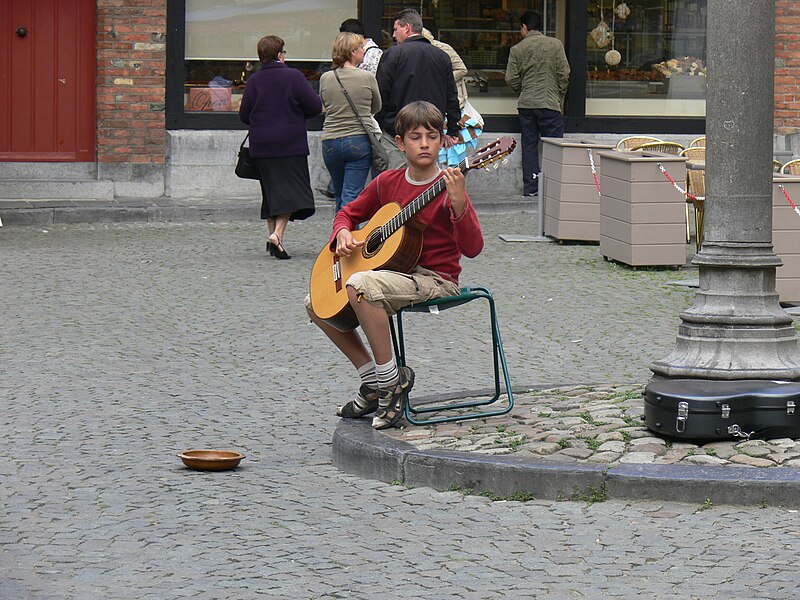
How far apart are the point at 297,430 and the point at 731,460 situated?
7.02 feet

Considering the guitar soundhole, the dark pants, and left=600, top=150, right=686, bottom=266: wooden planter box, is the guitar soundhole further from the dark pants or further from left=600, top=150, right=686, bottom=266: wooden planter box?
the dark pants

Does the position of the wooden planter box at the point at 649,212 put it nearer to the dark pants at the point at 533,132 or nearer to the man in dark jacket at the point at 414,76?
the man in dark jacket at the point at 414,76

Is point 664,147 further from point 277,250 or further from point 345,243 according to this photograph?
point 345,243

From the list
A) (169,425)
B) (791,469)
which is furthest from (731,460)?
(169,425)

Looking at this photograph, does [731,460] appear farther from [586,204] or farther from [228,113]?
[228,113]

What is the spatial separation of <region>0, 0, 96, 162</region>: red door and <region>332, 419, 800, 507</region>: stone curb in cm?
1134

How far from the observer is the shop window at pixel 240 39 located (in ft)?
55.0

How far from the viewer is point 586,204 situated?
44.3ft

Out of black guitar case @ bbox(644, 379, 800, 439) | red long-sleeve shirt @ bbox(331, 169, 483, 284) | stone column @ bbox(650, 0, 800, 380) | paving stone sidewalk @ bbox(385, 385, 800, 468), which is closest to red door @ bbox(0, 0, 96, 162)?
red long-sleeve shirt @ bbox(331, 169, 483, 284)

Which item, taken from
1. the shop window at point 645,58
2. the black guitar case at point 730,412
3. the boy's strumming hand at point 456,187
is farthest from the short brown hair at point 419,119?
the shop window at point 645,58

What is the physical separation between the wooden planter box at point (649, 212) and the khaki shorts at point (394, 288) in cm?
580

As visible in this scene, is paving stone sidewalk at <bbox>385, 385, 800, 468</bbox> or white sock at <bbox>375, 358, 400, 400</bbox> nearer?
paving stone sidewalk at <bbox>385, 385, 800, 468</bbox>

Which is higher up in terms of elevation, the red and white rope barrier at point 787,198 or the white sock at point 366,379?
the red and white rope barrier at point 787,198

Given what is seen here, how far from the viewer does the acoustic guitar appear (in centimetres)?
627
